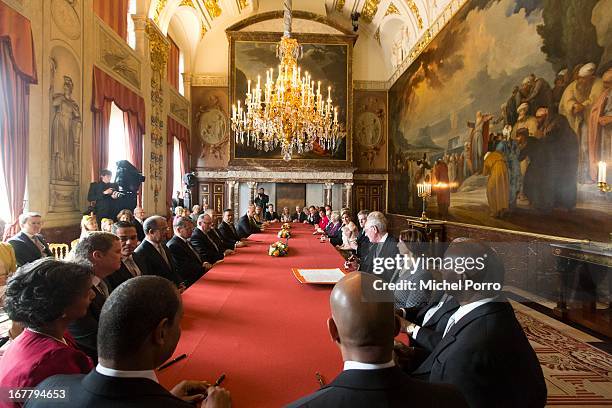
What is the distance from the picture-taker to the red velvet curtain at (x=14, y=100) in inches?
228

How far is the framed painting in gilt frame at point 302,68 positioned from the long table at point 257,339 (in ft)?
43.9

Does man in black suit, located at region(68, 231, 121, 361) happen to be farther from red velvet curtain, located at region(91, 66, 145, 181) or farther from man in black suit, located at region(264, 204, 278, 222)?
man in black suit, located at region(264, 204, 278, 222)

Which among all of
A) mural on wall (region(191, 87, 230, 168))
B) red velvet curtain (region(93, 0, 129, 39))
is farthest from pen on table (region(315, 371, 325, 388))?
mural on wall (region(191, 87, 230, 168))

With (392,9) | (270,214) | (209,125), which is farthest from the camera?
(209,125)

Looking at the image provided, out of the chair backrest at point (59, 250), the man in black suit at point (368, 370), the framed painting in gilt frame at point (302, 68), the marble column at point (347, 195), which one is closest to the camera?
the man in black suit at point (368, 370)

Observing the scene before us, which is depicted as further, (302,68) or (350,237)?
(302,68)

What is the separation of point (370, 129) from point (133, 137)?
1048 centimetres

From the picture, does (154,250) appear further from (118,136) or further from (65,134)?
(118,136)

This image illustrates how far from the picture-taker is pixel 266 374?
1.65 meters

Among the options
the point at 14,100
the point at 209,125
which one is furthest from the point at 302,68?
the point at 14,100

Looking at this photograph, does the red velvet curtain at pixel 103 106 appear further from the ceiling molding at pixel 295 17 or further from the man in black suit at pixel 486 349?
the man in black suit at pixel 486 349

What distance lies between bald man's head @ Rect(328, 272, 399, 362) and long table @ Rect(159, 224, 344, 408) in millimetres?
516

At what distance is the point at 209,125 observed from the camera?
57.1ft

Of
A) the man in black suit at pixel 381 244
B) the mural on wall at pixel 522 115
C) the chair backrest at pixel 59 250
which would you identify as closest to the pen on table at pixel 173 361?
the man in black suit at pixel 381 244
